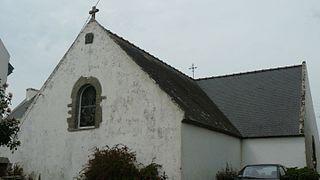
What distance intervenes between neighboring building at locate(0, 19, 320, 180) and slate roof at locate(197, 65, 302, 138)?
0.06 metres

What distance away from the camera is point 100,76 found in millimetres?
18094

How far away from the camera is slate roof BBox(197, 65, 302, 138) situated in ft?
70.6

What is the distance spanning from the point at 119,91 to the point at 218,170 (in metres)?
5.35

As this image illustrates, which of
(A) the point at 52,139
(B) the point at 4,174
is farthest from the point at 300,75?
(B) the point at 4,174

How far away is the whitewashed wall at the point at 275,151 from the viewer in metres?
20.4

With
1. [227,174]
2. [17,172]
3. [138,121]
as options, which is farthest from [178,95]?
[17,172]

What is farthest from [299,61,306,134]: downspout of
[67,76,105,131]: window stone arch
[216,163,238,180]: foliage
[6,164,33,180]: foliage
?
[6,164,33,180]: foliage

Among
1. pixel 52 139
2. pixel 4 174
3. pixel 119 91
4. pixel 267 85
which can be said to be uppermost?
pixel 267 85

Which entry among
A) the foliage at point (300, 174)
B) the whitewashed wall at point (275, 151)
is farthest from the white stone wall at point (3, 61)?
the foliage at point (300, 174)

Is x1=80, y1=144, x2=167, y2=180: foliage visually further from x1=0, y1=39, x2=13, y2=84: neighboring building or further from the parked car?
x1=0, y1=39, x2=13, y2=84: neighboring building

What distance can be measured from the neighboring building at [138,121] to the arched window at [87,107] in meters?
0.04

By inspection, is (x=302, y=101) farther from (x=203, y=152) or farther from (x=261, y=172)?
(x=203, y=152)

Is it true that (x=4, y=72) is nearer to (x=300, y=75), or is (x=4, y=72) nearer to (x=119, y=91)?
(x=119, y=91)

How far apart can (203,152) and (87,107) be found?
536 cm
